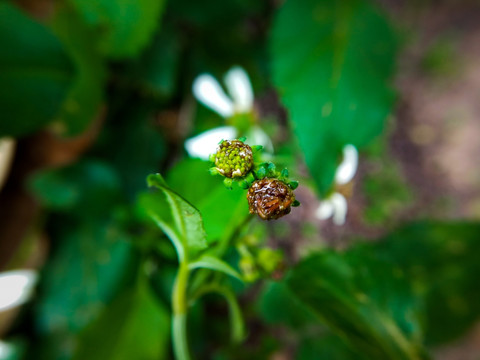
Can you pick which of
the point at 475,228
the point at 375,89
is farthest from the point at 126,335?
the point at 475,228

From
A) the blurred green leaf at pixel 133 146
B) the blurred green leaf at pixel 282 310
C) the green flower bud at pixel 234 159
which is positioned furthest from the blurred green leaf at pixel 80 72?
the green flower bud at pixel 234 159

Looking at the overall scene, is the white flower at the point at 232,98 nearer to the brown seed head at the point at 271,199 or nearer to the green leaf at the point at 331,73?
the green leaf at the point at 331,73

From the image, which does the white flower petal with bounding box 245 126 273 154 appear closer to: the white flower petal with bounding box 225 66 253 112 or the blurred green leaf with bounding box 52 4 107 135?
the white flower petal with bounding box 225 66 253 112

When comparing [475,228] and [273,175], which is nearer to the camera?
[273,175]

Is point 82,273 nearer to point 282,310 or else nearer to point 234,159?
point 282,310

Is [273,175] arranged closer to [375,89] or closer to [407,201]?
[375,89]

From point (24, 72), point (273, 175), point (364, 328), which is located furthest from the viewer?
point (24, 72)
